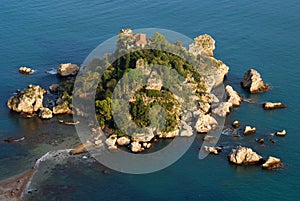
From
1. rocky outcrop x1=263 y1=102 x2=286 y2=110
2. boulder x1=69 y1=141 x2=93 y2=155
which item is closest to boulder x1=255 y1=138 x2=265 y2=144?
rocky outcrop x1=263 y1=102 x2=286 y2=110

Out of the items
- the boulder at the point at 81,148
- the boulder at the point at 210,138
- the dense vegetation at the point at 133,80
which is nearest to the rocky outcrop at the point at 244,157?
the boulder at the point at 210,138

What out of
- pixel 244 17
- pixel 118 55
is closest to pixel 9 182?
pixel 118 55

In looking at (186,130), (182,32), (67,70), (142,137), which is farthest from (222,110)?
(182,32)

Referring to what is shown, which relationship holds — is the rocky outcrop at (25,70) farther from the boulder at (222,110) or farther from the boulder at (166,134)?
the boulder at (222,110)

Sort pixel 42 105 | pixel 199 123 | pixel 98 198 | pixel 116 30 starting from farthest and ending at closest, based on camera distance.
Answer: pixel 116 30
pixel 42 105
pixel 199 123
pixel 98 198

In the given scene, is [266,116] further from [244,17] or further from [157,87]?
[244,17]
